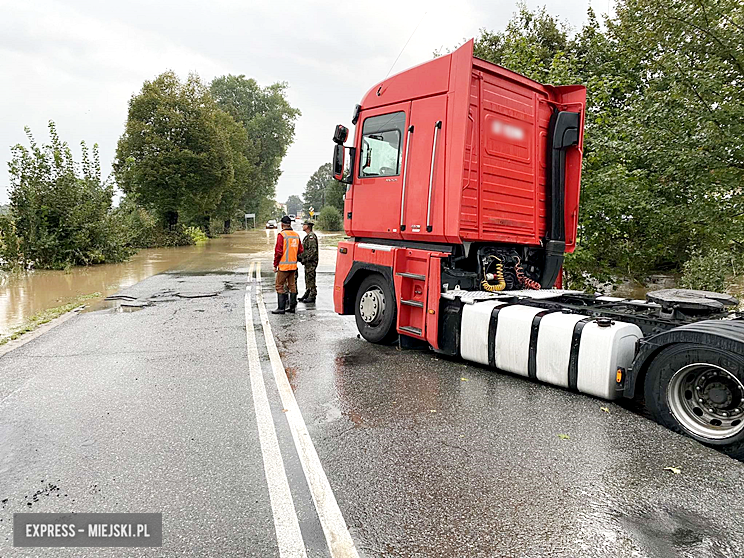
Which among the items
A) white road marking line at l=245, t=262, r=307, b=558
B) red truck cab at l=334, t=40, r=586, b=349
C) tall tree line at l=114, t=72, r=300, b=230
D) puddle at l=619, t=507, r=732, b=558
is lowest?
white road marking line at l=245, t=262, r=307, b=558

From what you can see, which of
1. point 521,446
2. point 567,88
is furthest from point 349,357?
point 567,88

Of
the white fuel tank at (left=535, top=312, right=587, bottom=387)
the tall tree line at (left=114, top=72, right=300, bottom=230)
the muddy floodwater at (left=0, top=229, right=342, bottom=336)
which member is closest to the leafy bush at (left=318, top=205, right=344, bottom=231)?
the tall tree line at (left=114, top=72, right=300, bottom=230)

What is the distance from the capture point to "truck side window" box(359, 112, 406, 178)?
707 cm

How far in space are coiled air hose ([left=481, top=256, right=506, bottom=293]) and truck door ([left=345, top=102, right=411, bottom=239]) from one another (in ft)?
4.20

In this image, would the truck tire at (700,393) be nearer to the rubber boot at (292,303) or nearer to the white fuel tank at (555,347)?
the white fuel tank at (555,347)

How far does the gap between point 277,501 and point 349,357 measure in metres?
3.60

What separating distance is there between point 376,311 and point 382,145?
7.71 feet

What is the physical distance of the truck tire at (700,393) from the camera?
12.6ft

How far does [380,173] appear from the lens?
7379 mm

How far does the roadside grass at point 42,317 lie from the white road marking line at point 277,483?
4.90 meters

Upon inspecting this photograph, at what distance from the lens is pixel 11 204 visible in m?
18.1

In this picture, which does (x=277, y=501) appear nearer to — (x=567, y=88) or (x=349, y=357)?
(x=349, y=357)

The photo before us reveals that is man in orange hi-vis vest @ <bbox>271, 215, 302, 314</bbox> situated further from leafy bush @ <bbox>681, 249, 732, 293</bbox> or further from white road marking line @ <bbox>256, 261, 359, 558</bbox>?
leafy bush @ <bbox>681, 249, 732, 293</bbox>

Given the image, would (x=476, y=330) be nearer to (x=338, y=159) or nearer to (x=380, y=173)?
(x=380, y=173)
